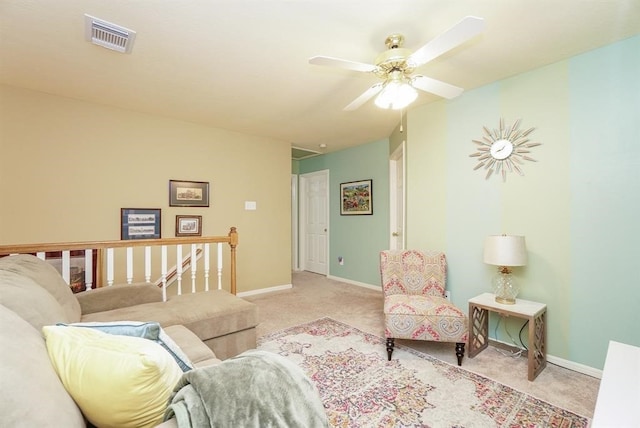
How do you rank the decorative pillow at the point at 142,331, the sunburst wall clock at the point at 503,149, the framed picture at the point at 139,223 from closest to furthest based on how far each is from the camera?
the decorative pillow at the point at 142,331
the sunburst wall clock at the point at 503,149
the framed picture at the point at 139,223

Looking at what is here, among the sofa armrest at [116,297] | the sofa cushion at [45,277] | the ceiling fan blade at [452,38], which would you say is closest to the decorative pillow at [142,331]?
the sofa cushion at [45,277]

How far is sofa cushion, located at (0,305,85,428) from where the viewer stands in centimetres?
54

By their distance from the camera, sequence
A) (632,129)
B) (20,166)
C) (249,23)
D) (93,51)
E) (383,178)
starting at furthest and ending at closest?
(383,178) < (20,166) < (93,51) < (632,129) < (249,23)

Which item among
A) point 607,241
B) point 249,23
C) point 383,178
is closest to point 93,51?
point 249,23

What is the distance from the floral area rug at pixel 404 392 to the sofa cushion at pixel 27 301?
4.80 ft

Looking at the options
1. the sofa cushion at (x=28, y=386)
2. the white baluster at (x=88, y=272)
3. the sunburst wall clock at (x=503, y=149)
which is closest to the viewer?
the sofa cushion at (x=28, y=386)

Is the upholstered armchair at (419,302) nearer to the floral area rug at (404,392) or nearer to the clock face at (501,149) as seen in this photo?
the floral area rug at (404,392)

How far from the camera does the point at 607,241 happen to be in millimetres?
2037

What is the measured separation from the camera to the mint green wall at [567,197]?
77.7 inches

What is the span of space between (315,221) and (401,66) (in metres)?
4.35

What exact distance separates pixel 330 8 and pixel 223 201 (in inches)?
116

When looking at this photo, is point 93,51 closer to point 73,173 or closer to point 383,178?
point 73,173

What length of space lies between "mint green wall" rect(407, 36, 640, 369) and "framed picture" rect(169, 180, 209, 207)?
3031 millimetres

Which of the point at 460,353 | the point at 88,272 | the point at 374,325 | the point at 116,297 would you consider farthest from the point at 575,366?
the point at 88,272
